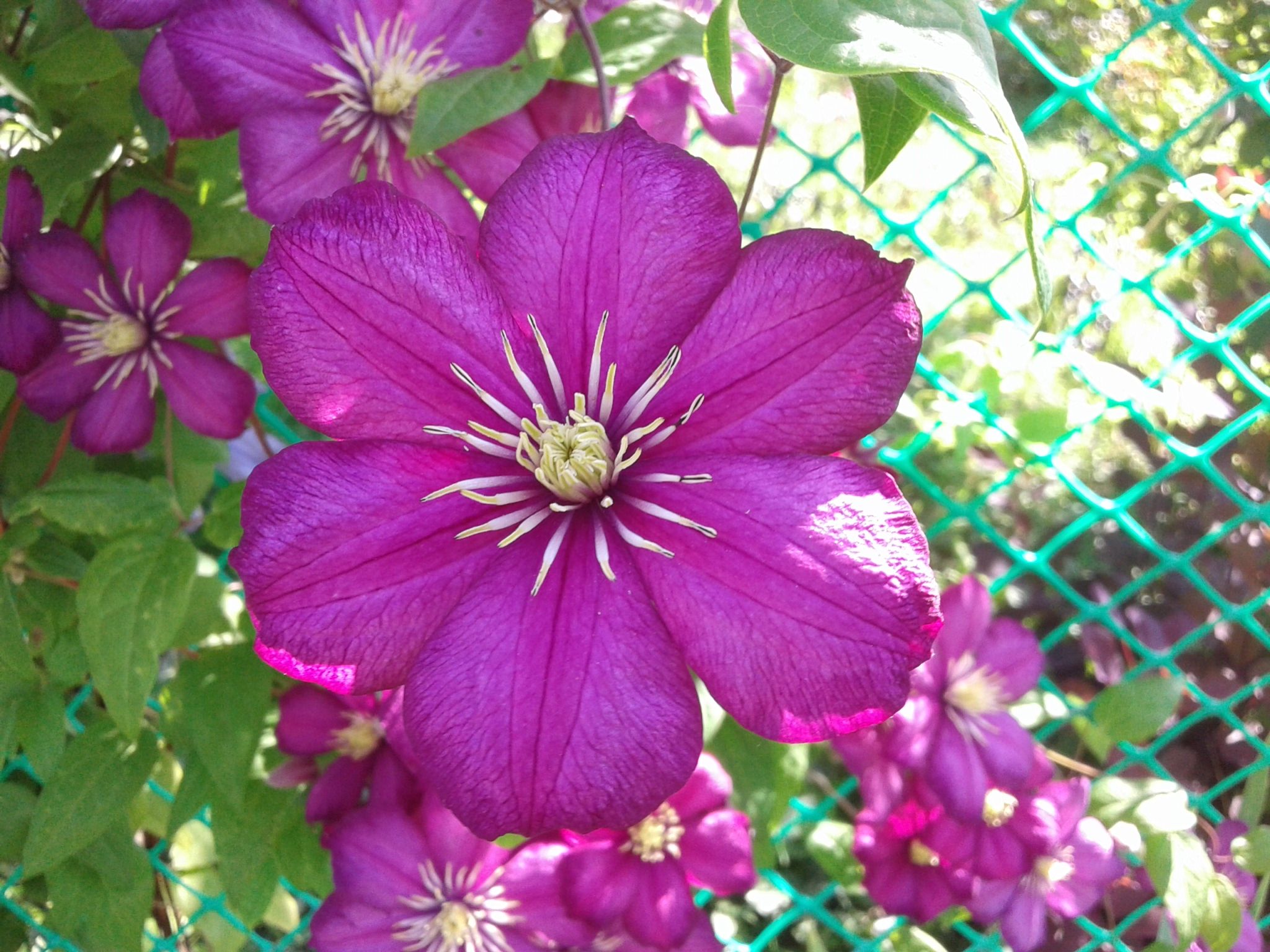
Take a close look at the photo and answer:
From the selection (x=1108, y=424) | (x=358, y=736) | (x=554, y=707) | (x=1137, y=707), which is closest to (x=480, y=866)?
(x=358, y=736)

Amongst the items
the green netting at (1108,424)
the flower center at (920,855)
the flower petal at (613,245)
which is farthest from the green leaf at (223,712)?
the flower center at (920,855)

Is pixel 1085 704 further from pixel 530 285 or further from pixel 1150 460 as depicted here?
pixel 530 285

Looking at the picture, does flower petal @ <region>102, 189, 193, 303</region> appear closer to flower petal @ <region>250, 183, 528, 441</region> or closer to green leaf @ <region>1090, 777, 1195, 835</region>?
flower petal @ <region>250, 183, 528, 441</region>

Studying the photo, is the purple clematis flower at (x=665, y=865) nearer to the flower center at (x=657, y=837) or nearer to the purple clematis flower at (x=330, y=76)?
the flower center at (x=657, y=837)

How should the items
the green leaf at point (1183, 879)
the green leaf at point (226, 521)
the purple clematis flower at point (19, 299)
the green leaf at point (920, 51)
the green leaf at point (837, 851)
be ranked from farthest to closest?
1. the green leaf at point (837, 851)
2. the green leaf at point (1183, 879)
3. the green leaf at point (226, 521)
4. the purple clematis flower at point (19, 299)
5. the green leaf at point (920, 51)

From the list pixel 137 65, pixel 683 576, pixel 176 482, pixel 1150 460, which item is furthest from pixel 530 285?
pixel 1150 460

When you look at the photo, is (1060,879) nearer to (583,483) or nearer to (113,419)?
(583,483)
